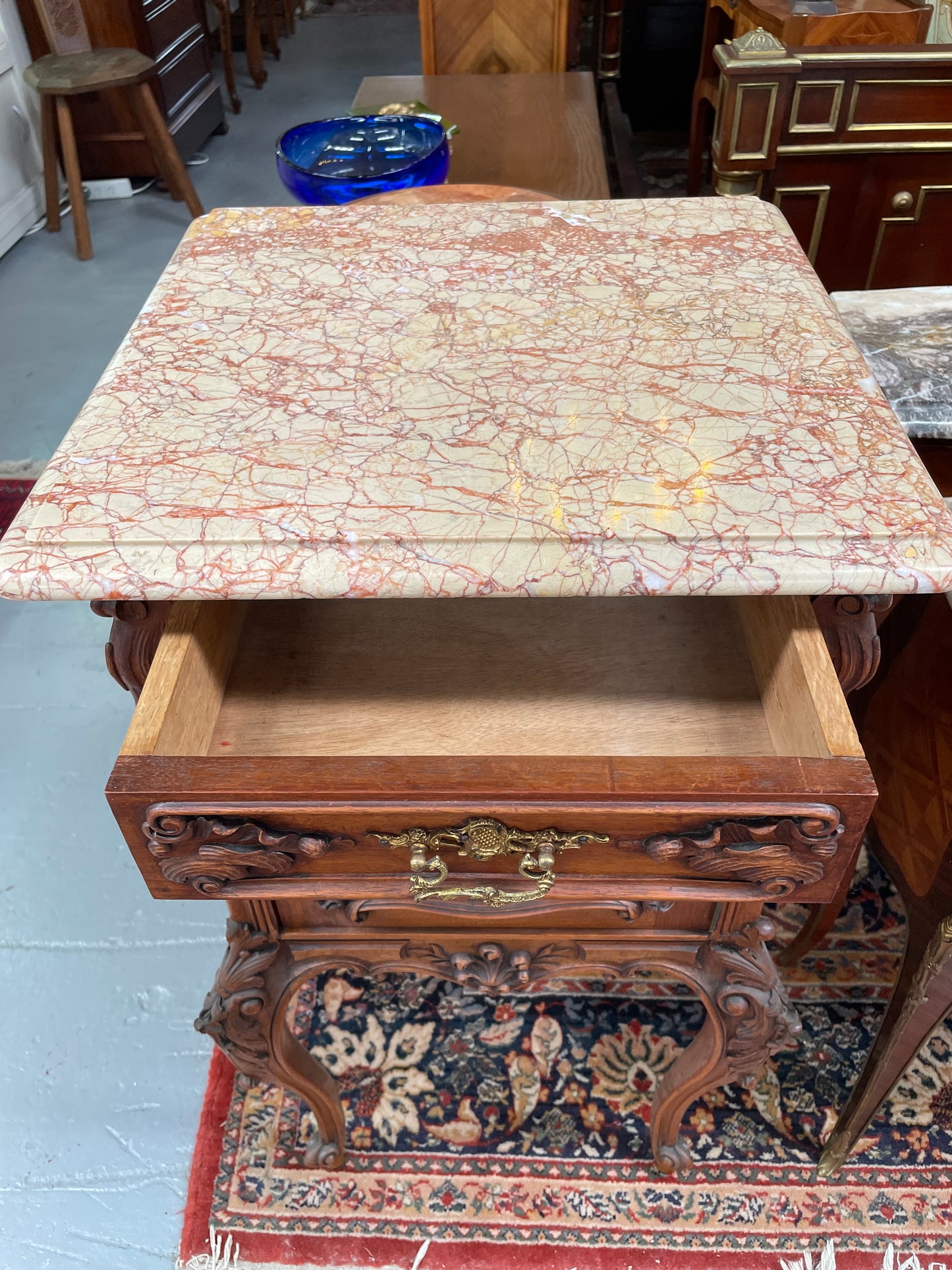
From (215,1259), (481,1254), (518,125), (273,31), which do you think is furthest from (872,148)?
(273,31)

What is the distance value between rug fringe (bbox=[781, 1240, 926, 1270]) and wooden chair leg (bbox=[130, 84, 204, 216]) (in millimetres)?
2474

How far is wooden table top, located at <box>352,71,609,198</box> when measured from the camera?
153 centimetres

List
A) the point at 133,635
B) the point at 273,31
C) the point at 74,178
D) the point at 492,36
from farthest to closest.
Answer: the point at 273,31, the point at 74,178, the point at 492,36, the point at 133,635

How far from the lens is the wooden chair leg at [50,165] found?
2.42 metres

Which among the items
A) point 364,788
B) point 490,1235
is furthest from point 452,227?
point 490,1235

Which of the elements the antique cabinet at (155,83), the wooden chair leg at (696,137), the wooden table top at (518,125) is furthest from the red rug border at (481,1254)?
the antique cabinet at (155,83)

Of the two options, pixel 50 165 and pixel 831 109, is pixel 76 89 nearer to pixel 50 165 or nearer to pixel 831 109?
pixel 50 165

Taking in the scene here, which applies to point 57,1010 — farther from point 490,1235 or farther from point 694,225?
point 694,225

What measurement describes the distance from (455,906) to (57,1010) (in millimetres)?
708

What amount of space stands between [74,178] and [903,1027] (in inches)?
106

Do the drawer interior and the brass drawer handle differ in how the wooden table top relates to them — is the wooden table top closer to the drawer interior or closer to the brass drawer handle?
the drawer interior

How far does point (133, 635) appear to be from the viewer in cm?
63

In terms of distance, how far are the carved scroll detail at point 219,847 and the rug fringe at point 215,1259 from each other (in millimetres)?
543

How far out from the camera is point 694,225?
2.58ft
